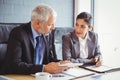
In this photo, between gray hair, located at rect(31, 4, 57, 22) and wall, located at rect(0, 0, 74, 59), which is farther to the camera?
wall, located at rect(0, 0, 74, 59)

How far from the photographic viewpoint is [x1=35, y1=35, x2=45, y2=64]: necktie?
6.31ft

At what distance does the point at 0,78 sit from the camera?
138cm

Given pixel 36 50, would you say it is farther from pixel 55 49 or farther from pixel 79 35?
pixel 79 35

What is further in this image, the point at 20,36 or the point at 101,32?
the point at 101,32

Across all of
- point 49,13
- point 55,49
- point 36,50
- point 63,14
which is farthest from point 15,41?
point 63,14

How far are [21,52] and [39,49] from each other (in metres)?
0.23

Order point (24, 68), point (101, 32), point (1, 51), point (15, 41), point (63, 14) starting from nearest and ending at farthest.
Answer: point (24, 68) < point (15, 41) < point (1, 51) < point (63, 14) < point (101, 32)

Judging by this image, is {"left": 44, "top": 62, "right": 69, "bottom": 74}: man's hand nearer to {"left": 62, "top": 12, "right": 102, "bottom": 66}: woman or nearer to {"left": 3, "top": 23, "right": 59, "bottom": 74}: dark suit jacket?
{"left": 3, "top": 23, "right": 59, "bottom": 74}: dark suit jacket

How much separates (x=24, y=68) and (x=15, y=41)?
24cm

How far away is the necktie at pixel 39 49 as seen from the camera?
1.92 m

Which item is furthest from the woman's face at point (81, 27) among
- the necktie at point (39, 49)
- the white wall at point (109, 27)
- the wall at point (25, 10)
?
the white wall at point (109, 27)

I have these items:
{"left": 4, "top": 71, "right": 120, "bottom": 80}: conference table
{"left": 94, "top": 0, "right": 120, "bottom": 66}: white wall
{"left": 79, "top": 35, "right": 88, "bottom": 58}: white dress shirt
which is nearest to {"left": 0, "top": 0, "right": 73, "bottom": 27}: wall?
{"left": 94, "top": 0, "right": 120, "bottom": 66}: white wall

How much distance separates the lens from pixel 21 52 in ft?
5.73

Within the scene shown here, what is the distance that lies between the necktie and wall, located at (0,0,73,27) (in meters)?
0.98
